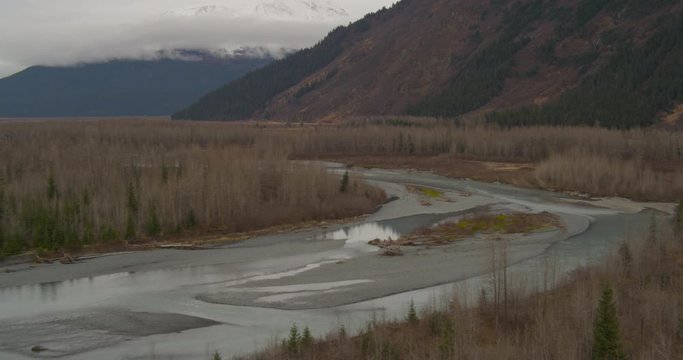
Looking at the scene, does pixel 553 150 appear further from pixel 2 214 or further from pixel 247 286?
pixel 2 214

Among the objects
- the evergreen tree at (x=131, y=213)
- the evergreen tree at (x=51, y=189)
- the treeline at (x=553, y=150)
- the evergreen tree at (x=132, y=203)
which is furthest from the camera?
the treeline at (x=553, y=150)

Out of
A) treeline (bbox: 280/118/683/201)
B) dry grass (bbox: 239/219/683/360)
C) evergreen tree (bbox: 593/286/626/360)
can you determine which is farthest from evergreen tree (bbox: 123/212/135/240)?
treeline (bbox: 280/118/683/201)

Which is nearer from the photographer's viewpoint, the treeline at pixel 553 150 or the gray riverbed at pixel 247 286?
the gray riverbed at pixel 247 286

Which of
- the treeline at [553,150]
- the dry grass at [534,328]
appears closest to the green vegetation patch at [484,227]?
the dry grass at [534,328]

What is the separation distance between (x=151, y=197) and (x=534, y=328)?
3053 cm

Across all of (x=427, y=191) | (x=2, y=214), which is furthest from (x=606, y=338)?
(x=427, y=191)

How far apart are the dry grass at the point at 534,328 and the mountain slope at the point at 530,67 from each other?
82674 mm

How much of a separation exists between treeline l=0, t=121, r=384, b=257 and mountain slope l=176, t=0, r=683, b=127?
212 feet

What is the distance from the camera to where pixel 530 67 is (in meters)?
153

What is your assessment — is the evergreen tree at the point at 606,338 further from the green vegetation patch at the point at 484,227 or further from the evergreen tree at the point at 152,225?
the evergreen tree at the point at 152,225

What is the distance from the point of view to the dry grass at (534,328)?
54.9ft

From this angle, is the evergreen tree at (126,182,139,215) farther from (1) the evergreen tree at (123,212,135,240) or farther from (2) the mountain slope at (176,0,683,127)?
(2) the mountain slope at (176,0,683,127)

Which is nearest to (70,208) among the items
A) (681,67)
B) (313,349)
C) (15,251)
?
(15,251)

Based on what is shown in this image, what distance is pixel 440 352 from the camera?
1656 cm
